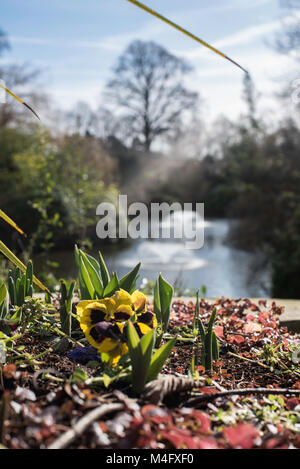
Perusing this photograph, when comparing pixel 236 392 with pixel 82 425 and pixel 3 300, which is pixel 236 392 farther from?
pixel 3 300

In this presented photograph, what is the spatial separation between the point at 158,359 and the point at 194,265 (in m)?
7.57

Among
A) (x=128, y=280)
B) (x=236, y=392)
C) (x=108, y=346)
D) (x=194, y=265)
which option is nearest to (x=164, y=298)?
(x=128, y=280)

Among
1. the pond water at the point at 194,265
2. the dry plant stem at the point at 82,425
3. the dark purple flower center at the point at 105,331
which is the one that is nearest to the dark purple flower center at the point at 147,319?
the dark purple flower center at the point at 105,331

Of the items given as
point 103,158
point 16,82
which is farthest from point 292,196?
point 16,82

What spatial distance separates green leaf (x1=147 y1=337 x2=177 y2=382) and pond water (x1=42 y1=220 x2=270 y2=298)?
14.4 feet

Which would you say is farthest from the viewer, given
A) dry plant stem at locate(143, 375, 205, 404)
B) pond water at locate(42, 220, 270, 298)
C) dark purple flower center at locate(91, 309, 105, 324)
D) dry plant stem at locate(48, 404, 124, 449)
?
pond water at locate(42, 220, 270, 298)

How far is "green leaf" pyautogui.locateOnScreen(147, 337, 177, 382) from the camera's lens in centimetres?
114

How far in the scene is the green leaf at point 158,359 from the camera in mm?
1143

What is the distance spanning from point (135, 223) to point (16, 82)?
37.0 feet

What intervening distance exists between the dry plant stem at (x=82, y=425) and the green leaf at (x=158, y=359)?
18 cm

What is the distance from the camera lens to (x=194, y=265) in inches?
341

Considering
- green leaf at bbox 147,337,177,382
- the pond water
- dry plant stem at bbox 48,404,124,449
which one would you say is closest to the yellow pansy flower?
green leaf at bbox 147,337,177,382

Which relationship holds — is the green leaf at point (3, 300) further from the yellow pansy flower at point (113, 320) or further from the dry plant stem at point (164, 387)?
the dry plant stem at point (164, 387)

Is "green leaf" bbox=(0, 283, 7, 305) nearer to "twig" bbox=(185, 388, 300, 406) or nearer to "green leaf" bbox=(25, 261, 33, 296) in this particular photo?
"green leaf" bbox=(25, 261, 33, 296)
